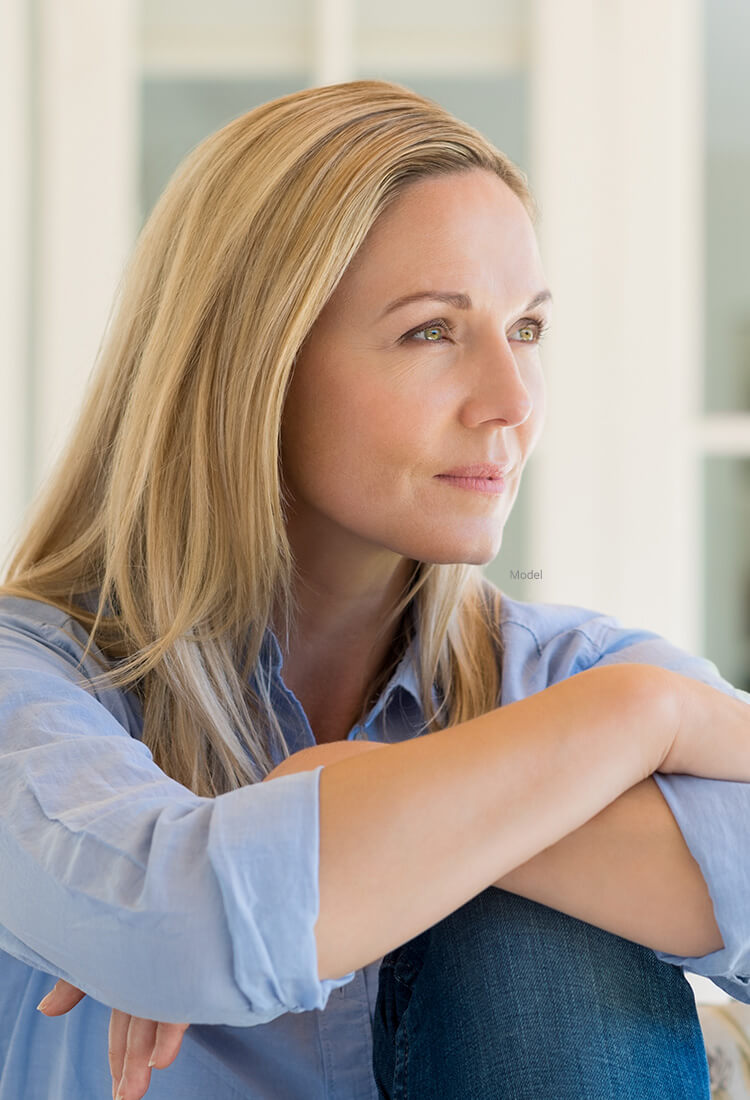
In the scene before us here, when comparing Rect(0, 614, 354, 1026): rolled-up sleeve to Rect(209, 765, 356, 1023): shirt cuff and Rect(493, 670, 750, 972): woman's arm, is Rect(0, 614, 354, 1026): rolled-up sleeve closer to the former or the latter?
Rect(209, 765, 356, 1023): shirt cuff

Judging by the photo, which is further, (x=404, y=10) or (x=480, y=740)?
(x=404, y=10)

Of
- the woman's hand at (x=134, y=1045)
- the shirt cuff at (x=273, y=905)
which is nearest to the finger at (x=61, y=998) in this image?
the woman's hand at (x=134, y=1045)

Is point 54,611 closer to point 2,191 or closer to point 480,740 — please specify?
point 480,740

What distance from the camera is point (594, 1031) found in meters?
0.86

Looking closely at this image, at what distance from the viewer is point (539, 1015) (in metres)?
0.87

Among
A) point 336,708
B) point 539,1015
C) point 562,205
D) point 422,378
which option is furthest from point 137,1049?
point 562,205

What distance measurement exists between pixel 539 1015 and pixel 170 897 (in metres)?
0.32

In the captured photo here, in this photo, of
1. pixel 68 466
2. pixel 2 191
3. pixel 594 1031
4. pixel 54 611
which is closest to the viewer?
pixel 594 1031

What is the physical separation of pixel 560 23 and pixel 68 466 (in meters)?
1.79

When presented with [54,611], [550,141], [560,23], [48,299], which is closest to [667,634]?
[550,141]

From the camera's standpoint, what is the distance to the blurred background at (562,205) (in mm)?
2514

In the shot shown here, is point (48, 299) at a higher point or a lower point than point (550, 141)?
lower

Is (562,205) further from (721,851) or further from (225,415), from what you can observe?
(721,851)

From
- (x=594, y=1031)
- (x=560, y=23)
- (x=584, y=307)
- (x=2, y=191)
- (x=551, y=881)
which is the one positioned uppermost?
(x=560, y=23)
